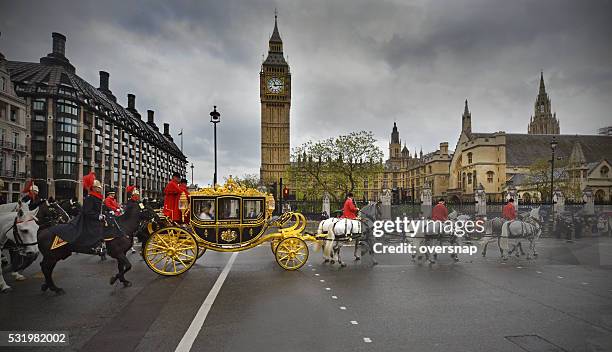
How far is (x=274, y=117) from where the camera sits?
92812 mm

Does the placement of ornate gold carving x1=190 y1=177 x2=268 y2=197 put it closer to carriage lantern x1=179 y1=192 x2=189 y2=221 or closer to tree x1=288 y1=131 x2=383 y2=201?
carriage lantern x1=179 y1=192 x2=189 y2=221

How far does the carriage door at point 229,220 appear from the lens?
9984mm

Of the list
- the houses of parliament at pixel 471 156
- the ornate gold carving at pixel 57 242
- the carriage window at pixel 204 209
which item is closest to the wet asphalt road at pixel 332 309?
the ornate gold carving at pixel 57 242

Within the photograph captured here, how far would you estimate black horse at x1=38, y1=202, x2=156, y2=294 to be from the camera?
7.57 m

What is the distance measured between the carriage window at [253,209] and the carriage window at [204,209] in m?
0.91

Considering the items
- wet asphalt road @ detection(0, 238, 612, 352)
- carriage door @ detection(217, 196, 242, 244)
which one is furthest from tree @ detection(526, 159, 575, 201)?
carriage door @ detection(217, 196, 242, 244)

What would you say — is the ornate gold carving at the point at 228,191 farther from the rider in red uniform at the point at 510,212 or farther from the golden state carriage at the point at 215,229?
the rider in red uniform at the point at 510,212

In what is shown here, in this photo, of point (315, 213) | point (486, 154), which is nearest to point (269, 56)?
point (486, 154)

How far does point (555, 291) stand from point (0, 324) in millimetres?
10862

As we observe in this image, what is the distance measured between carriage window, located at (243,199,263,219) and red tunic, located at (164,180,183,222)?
184 centimetres

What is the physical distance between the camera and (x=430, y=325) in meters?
5.78

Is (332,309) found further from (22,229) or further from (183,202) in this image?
(22,229)

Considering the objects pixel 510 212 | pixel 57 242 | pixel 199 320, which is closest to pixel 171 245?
pixel 57 242

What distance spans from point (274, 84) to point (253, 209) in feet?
280
